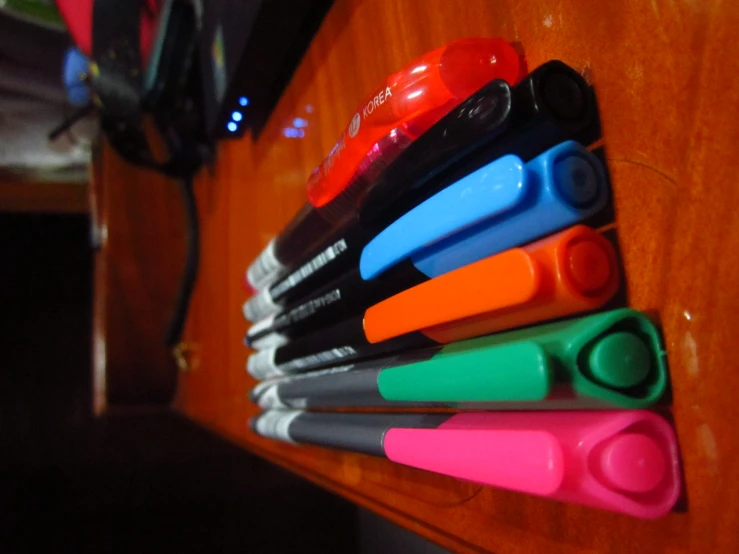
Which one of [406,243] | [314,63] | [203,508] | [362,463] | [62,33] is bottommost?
[203,508]

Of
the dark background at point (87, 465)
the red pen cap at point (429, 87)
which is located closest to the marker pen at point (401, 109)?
the red pen cap at point (429, 87)

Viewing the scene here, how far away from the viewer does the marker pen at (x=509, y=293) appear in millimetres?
170

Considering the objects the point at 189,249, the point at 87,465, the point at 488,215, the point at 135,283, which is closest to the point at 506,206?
the point at 488,215

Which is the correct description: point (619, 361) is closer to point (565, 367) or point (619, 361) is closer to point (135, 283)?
point (565, 367)

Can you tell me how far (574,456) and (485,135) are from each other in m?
0.11

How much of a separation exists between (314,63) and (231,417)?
1.24ft

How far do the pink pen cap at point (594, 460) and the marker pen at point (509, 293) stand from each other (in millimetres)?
35

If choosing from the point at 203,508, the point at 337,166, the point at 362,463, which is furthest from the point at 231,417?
the point at 203,508

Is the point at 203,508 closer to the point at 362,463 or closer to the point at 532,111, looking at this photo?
the point at 362,463

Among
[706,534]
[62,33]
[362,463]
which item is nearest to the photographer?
[706,534]

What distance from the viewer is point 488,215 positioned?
0.62ft

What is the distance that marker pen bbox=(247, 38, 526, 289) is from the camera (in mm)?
232

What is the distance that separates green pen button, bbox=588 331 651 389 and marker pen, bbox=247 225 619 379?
0.02 m

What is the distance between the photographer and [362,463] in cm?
37
